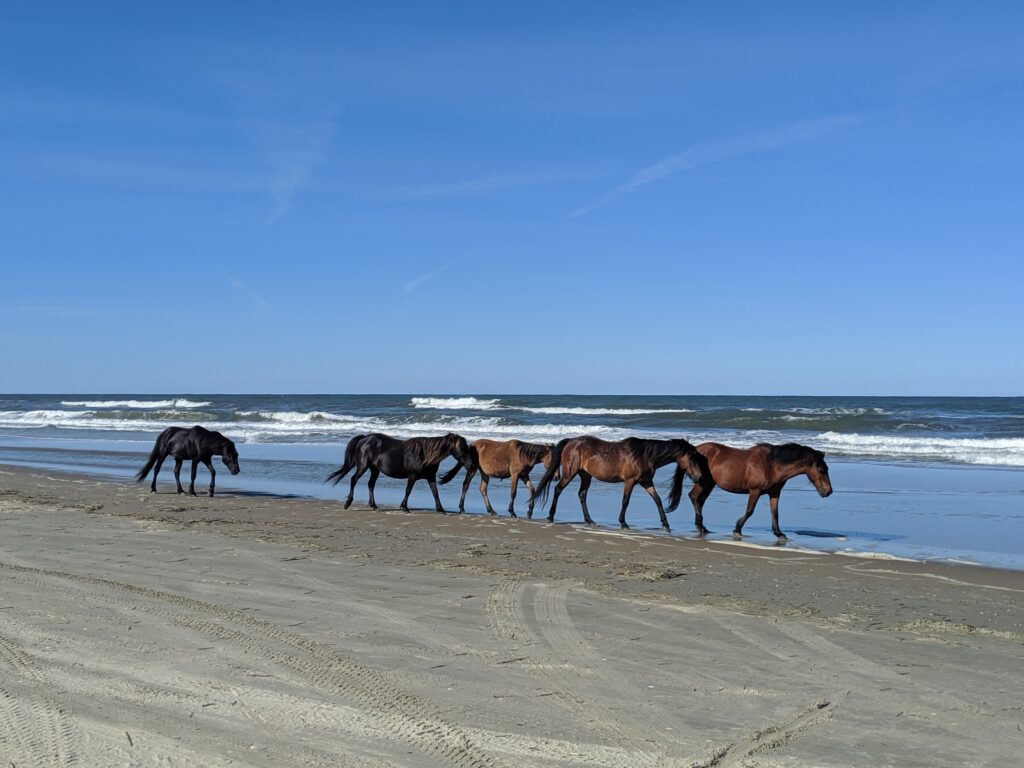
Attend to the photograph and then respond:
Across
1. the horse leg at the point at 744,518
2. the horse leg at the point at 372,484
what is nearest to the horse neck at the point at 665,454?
the horse leg at the point at 744,518

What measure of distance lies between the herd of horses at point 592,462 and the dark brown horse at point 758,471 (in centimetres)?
1

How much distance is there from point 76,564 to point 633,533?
22.1 feet

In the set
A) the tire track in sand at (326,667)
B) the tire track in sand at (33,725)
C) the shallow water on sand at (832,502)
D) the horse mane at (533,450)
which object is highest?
the horse mane at (533,450)

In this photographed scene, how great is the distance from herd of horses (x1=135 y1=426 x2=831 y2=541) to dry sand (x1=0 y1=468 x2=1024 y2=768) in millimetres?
2596

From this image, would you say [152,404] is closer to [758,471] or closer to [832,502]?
[832,502]

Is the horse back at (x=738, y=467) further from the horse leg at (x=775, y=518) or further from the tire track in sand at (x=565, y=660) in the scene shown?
the tire track in sand at (x=565, y=660)

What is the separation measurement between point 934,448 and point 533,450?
19393 millimetres

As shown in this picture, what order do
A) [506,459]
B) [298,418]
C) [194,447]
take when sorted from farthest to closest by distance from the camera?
[298,418] → [194,447] → [506,459]

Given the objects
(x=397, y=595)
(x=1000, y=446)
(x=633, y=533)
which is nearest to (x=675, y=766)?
(x=397, y=595)

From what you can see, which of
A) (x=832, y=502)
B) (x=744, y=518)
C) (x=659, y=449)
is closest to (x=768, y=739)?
(x=744, y=518)

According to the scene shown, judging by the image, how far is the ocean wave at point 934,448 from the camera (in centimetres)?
2641

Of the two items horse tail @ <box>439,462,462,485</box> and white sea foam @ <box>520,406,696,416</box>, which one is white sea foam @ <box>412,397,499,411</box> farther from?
horse tail @ <box>439,462,462,485</box>

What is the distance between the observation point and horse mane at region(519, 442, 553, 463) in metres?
15.4

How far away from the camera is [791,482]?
19656 millimetres
